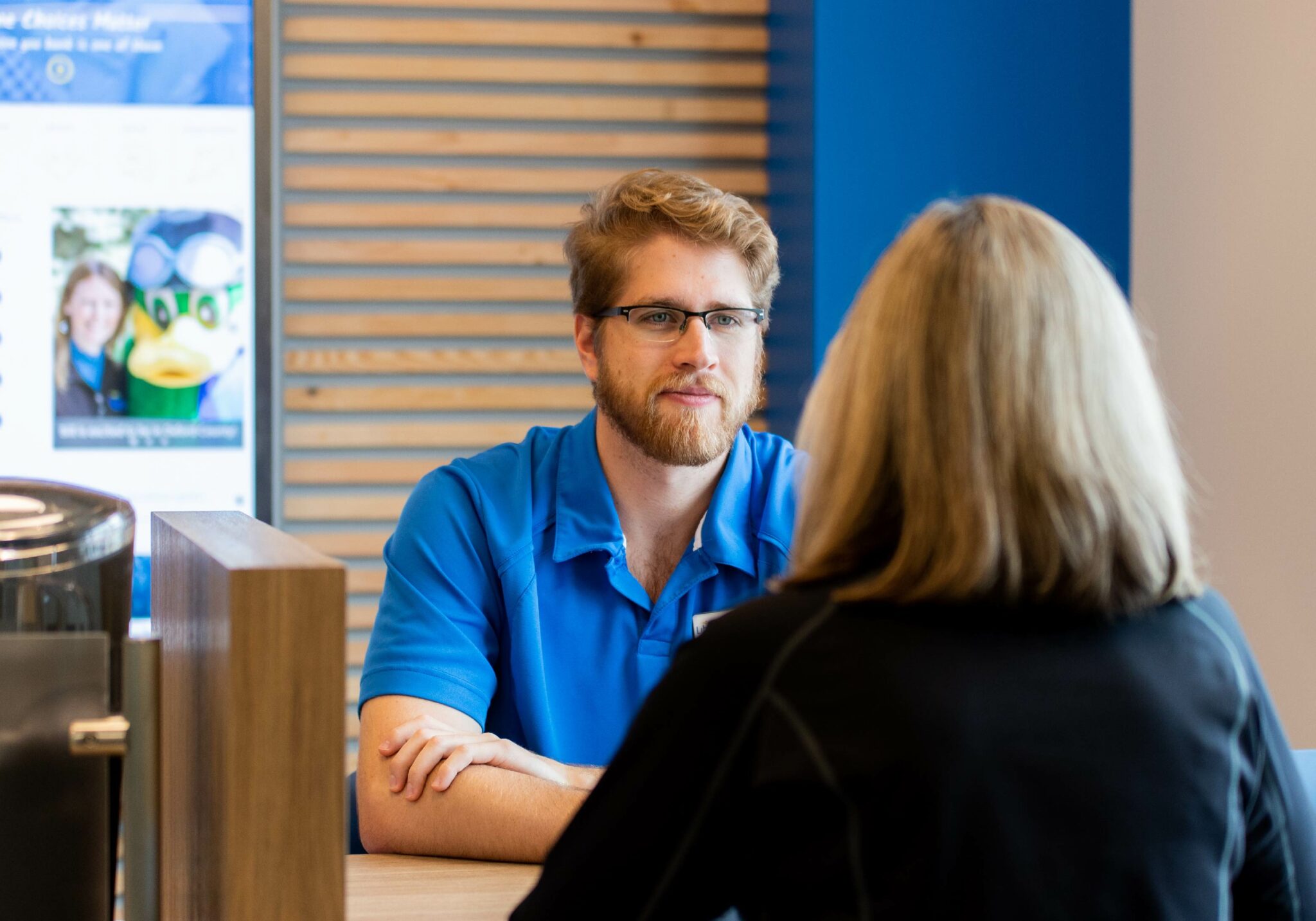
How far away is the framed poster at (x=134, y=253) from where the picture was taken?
3.33m

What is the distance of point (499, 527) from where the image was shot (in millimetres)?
2002

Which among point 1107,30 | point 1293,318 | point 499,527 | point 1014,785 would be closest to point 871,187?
point 1107,30

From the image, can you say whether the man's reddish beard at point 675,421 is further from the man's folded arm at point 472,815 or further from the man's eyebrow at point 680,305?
the man's folded arm at point 472,815

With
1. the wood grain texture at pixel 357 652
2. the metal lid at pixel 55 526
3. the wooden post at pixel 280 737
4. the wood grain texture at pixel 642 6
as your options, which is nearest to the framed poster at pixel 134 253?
the wood grain texture at pixel 357 652

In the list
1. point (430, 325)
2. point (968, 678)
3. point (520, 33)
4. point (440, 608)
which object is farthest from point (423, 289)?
point (968, 678)

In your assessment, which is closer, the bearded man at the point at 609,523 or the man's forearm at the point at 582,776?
the man's forearm at the point at 582,776

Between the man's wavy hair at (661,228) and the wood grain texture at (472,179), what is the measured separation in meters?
1.33

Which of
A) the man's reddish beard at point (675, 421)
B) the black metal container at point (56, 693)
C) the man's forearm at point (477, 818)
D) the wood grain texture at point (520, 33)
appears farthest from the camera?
the wood grain texture at point (520, 33)

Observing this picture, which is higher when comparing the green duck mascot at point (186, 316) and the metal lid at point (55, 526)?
the green duck mascot at point (186, 316)

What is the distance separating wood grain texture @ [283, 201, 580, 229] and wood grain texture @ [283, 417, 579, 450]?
0.53 metres

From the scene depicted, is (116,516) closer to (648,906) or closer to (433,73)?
(648,906)

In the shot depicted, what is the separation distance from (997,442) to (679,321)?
1.22 m

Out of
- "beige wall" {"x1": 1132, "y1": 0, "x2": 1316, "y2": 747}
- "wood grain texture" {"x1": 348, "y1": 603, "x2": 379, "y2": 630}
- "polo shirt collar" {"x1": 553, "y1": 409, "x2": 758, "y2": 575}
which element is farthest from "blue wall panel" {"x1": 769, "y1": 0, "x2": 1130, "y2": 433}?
"wood grain texture" {"x1": 348, "y1": 603, "x2": 379, "y2": 630}

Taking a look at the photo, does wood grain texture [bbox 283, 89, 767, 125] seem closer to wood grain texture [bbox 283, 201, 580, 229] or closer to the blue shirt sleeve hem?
wood grain texture [bbox 283, 201, 580, 229]
